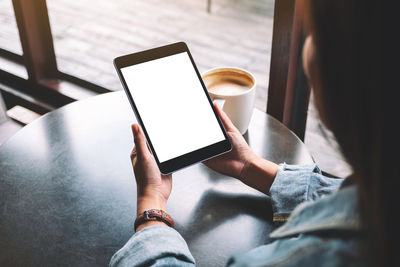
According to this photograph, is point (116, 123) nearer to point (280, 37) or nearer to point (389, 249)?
point (280, 37)

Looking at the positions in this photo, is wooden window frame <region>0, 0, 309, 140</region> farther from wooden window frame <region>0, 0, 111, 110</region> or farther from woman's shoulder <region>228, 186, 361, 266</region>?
woman's shoulder <region>228, 186, 361, 266</region>

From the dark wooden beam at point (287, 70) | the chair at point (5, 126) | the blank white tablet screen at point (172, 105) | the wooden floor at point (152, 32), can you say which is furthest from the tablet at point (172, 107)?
the wooden floor at point (152, 32)

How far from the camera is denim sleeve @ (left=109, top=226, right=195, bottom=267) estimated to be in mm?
660

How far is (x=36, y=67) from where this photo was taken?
1.79 meters

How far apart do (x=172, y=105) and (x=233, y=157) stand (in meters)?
0.16

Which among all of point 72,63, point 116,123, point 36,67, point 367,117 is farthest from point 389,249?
point 72,63

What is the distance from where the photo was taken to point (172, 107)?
87 centimetres

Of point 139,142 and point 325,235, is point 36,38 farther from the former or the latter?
point 325,235

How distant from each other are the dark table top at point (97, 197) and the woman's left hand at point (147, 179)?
0.15 ft

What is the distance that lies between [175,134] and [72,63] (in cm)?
163

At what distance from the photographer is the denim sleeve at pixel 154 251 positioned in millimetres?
660

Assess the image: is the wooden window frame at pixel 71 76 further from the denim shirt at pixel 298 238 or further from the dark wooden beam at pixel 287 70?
the denim shirt at pixel 298 238

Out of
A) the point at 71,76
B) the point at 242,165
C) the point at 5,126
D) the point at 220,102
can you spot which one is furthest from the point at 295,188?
the point at 71,76

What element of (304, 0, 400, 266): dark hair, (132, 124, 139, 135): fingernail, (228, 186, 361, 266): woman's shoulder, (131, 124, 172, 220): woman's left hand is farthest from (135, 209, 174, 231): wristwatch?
(304, 0, 400, 266): dark hair
